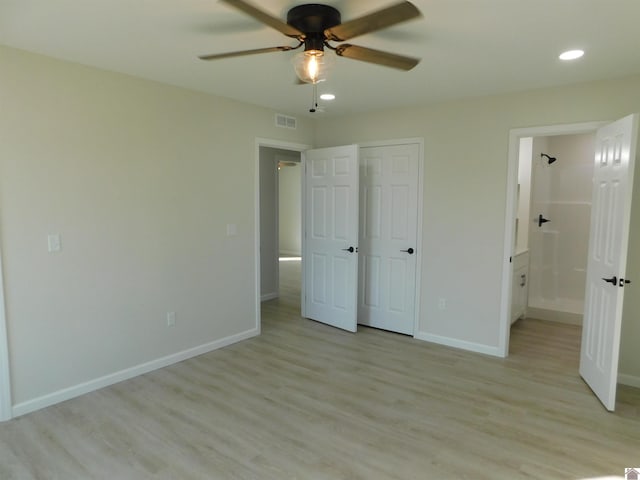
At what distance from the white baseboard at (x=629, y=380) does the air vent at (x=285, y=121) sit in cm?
399

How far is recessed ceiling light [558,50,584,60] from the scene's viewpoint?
8.62ft

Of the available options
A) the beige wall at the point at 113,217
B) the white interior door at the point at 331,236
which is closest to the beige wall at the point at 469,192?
the white interior door at the point at 331,236

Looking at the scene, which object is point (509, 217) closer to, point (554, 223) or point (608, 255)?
point (608, 255)

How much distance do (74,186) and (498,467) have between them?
3363 millimetres

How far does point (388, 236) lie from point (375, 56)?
267 centimetres

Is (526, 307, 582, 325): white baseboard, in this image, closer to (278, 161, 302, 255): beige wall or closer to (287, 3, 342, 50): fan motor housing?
(287, 3, 342, 50): fan motor housing

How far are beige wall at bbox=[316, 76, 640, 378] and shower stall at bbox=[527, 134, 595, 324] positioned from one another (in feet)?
5.49

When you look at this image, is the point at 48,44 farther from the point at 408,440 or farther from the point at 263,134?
the point at 408,440

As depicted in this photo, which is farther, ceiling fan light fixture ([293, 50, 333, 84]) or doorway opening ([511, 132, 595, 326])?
doorway opening ([511, 132, 595, 326])

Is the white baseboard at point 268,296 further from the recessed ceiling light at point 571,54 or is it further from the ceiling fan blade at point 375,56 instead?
the recessed ceiling light at point 571,54

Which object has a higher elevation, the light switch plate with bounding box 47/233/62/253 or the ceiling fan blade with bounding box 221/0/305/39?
the ceiling fan blade with bounding box 221/0/305/39

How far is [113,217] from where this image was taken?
3195 mm

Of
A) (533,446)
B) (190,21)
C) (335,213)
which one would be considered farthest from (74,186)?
(533,446)

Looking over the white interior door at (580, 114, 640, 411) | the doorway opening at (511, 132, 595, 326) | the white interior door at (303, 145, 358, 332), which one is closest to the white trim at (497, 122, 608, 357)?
the white interior door at (580, 114, 640, 411)
